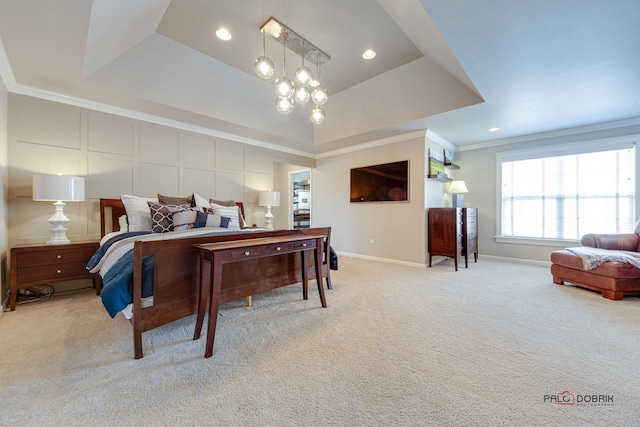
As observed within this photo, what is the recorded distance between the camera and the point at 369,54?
316cm

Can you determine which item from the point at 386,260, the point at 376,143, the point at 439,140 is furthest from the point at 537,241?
the point at 376,143

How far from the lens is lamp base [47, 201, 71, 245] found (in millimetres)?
2742

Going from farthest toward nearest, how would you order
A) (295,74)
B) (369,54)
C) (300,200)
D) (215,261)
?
(300,200)
(369,54)
(295,74)
(215,261)

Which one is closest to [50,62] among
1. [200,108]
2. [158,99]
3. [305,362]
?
[158,99]

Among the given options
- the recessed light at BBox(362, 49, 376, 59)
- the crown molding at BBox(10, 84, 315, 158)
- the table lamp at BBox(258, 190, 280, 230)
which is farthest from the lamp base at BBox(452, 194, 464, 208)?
the crown molding at BBox(10, 84, 315, 158)

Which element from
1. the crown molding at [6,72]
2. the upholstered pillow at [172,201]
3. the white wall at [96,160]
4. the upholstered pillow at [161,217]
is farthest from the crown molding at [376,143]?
the crown molding at [6,72]

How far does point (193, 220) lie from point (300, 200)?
4690 mm

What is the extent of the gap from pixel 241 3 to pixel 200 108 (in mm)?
1559

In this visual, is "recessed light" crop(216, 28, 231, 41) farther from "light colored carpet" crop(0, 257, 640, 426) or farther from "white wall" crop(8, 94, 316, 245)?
"light colored carpet" crop(0, 257, 640, 426)

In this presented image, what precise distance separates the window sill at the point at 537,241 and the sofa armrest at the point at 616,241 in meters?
0.83

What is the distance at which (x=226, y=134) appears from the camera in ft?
14.5

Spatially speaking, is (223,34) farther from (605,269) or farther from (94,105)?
(605,269)

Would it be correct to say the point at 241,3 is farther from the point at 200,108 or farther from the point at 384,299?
the point at 384,299

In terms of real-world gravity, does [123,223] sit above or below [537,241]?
above
